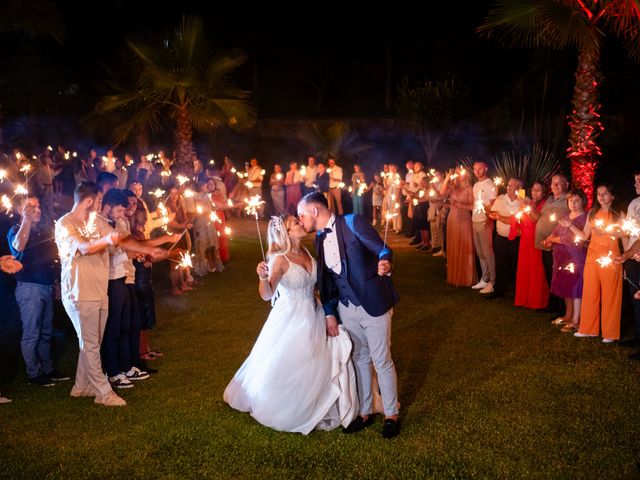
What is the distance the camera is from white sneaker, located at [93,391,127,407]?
6988 mm

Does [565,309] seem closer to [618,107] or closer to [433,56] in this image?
[618,107]

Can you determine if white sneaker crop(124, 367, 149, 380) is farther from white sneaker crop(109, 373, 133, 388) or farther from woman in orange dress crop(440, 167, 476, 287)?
woman in orange dress crop(440, 167, 476, 287)

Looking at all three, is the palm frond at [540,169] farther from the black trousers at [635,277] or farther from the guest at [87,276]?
→ the guest at [87,276]

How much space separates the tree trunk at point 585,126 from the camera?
42.7 feet

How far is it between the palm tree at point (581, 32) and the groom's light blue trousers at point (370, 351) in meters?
8.29

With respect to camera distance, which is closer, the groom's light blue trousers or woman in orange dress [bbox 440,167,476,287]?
the groom's light blue trousers

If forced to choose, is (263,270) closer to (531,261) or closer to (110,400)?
(110,400)

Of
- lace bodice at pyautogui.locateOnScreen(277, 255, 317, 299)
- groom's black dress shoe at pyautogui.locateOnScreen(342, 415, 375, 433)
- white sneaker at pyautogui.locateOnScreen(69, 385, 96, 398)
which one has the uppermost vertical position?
lace bodice at pyautogui.locateOnScreen(277, 255, 317, 299)

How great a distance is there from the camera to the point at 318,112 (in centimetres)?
4475

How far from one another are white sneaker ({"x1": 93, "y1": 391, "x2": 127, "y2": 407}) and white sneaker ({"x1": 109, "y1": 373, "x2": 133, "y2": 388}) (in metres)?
0.51

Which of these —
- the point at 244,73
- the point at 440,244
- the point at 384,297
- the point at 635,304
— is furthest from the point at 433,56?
the point at 384,297

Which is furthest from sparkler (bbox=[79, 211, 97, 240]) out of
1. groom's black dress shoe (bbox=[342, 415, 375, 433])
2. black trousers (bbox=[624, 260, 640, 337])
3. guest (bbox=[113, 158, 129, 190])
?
guest (bbox=[113, 158, 129, 190])

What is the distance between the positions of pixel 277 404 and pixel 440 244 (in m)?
11.2

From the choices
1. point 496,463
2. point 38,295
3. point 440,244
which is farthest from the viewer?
point 440,244
